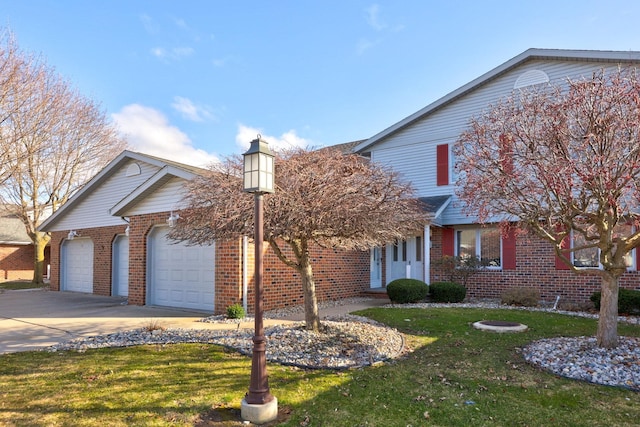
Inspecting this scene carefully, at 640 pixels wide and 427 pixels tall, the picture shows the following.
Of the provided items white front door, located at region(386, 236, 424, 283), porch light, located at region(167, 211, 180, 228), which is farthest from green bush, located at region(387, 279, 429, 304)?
porch light, located at region(167, 211, 180, 228)

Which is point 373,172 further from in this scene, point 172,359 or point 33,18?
point 33,18

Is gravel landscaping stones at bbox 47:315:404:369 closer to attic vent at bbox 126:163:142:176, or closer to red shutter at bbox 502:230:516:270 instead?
red shutter at bbox 502:230:516:270

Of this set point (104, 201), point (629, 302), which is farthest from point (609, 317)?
point (104, 201)

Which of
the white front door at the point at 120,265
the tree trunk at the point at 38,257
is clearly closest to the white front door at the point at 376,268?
the white front door at the point at 120,265

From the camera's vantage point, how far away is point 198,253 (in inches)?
462

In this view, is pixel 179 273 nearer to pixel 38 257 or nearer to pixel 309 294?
pixel 309 294

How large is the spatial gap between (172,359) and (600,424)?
5413 millimetres

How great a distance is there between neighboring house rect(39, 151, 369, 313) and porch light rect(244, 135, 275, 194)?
3929 mm

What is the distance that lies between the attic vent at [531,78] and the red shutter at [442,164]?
9.48 feet

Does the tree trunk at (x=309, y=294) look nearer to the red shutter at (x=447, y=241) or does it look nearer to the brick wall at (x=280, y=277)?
the brick wall at (x=280, y=277)

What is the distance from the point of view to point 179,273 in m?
12.2

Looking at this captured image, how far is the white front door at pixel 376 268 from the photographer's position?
52.0 feet

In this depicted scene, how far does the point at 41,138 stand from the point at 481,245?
659 inches

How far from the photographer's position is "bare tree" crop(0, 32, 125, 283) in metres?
13.9
